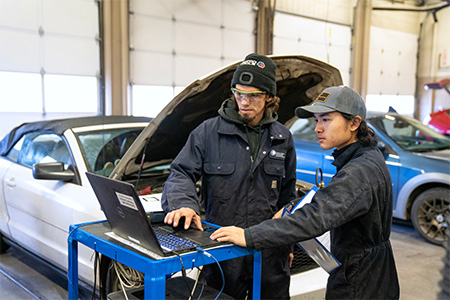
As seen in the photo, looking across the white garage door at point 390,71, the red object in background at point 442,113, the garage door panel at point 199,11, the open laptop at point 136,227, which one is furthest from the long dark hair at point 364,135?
the garage door panel at point 199,11

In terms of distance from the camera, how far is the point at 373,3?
16.4ft

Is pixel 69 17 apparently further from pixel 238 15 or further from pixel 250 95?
pixel 250 95

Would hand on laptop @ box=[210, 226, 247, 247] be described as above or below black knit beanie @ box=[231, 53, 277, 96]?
below

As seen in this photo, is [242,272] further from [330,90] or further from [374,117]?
[374,117]

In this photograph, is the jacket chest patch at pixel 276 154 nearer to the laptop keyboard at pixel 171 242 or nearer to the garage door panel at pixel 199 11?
the laptop keyboard at pixel 171 242

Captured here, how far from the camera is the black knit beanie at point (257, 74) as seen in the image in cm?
210

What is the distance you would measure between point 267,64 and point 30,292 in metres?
2.45

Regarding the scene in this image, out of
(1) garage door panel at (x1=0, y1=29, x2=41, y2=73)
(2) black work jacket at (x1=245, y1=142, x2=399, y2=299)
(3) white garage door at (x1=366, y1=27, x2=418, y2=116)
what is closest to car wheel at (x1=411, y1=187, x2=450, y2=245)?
(3) white garage door at (x1=366, y1=27, x2=418, y2=116)

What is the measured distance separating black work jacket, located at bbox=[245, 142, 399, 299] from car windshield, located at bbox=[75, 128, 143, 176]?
1.83 metres

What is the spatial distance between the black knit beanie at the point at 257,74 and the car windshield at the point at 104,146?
1.42 m

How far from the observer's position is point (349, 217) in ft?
5.05

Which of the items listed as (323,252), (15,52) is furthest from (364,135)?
(15,52)

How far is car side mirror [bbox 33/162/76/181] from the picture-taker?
114 inches

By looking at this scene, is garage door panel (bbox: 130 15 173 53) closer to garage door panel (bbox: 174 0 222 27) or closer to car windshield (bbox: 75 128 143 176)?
garage door panel (bbox: 174 0 222 27)
